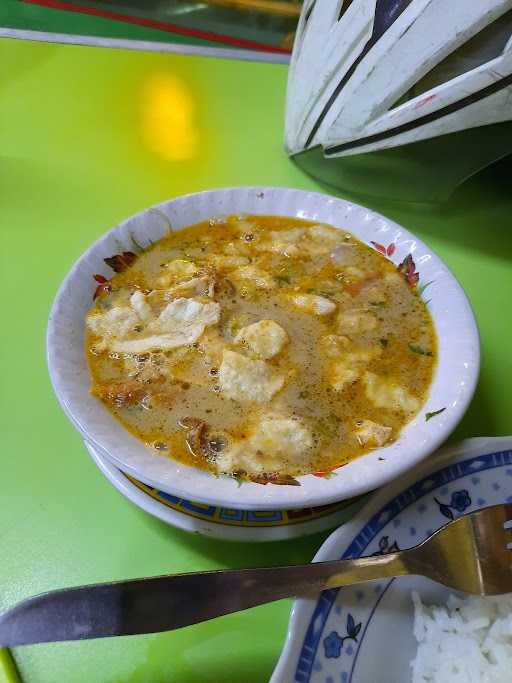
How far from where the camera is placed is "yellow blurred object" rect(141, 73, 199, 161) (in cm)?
196

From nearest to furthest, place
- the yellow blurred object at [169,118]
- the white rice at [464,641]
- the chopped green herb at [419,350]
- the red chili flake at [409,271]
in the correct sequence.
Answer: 1. the white rice at [464,641]
2. the chopped green herb at [419,350]
3. the red chili flake at [409,271]
4. the yellow blurred object at [169,118]

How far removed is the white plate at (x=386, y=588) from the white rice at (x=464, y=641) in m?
0.02

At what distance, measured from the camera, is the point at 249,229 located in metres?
1.49

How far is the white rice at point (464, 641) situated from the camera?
87 centimetres

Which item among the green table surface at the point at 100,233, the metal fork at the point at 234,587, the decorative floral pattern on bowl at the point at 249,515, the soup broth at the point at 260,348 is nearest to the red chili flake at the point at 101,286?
the soup broth at the point at 260,348

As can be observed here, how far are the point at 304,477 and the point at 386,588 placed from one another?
0.71 ft

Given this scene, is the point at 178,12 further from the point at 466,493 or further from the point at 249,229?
the point at 466,493

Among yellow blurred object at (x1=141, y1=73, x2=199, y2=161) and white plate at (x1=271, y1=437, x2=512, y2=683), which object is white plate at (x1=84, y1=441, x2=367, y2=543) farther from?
yellow blurred object at (x1=141, y1=73, x2=199, y2=161)

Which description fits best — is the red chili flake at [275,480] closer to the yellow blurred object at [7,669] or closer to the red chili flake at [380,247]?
the yellow blurred object at [7,669]

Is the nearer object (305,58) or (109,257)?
(109,257)

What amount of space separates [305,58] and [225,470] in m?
1.26

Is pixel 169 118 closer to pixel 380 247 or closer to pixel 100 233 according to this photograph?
pixel 100 233

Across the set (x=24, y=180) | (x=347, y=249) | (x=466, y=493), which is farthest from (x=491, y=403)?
(x=24, y=180)

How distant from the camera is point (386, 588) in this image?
907 millimetres
